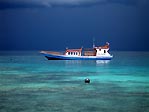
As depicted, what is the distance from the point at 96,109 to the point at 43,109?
121 inches

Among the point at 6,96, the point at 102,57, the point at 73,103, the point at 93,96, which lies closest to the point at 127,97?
the point at 93,96

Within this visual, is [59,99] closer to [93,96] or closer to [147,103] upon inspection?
[93,96]

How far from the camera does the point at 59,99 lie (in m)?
22.3

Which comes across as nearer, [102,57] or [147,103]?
[147,103]

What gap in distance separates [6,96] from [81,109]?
6735mm

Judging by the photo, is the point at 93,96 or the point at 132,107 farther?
the point at 93,96

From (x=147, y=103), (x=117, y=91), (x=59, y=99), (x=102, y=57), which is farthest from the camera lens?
(x=102, y=57)

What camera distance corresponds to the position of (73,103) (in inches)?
821

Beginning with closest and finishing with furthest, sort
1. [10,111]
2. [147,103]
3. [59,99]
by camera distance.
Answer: [10,111]
[147,103]
[59,99]

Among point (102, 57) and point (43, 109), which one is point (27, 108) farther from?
point (102, 57)

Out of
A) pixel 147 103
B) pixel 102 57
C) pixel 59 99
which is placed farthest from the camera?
pixel 102 57

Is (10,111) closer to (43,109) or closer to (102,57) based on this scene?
(43,109)

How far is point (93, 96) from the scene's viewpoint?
23625 millimetres

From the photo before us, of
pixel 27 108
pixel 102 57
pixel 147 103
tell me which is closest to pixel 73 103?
pixel 27 108
